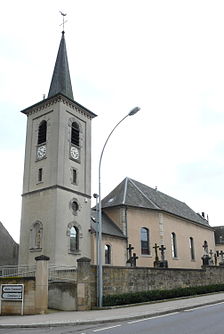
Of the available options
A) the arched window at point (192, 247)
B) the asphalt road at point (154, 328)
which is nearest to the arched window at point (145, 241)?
the arched window at point (192, 247)

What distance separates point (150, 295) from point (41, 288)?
22.8 feet

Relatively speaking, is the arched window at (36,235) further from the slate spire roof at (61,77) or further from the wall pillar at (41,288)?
the slate spire roof at (61,77)

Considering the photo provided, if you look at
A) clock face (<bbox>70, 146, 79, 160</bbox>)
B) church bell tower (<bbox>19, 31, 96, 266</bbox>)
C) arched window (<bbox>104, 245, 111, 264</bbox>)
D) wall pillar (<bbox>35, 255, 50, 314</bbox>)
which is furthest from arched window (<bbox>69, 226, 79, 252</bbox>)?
wall pillar (<bbox>35, 255, 50, 314</bbox>)

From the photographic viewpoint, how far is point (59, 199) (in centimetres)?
2702

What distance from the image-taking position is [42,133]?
30.5 metres

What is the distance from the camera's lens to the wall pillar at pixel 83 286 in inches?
649

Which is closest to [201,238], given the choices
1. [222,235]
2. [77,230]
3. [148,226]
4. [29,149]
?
[148,226]

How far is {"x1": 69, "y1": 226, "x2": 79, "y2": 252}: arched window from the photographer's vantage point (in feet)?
89.4

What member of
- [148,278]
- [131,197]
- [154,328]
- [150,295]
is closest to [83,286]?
[150,295]

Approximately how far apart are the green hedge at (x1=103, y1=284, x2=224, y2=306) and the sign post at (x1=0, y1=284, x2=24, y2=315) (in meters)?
4.09

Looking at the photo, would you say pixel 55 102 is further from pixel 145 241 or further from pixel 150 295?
pixel 150 295

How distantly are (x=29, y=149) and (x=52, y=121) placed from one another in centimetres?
330

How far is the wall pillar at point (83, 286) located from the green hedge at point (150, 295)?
987 mm

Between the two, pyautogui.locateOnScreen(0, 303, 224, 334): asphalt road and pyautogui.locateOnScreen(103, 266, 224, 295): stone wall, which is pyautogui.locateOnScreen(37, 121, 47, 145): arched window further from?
pyautogui.locateOnScreen(0, 303, 224, 334): asphalt road
